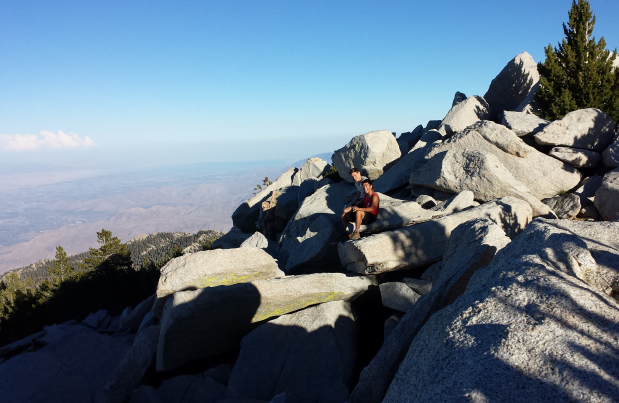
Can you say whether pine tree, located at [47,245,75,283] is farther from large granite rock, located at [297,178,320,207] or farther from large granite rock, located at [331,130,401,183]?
large granite rock, located at [331,130,401,183]

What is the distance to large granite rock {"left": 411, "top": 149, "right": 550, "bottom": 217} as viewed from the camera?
502 inches

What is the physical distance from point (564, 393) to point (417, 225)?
758 cm

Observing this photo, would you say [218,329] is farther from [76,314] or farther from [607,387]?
[76,314]

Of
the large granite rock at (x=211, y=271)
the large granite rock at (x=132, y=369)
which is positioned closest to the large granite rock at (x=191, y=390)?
the large granite rock at (x=132, y=369)

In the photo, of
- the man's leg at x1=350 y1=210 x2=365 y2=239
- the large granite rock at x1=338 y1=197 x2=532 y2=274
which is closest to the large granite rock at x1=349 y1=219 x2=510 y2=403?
the large granite rock at x1=338 y1=197 x2=532 y2=274

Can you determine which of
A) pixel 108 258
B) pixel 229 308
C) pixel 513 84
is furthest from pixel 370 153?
pixel 108 258

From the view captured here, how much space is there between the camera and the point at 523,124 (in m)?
15.9

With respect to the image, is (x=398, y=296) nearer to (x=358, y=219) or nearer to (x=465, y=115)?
(x=358, y=219)

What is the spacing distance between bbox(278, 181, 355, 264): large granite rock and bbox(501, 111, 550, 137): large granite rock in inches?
325

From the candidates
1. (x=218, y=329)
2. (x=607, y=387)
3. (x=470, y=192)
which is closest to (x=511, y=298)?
(x=607, y=387)

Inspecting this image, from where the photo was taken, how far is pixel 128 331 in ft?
50.5

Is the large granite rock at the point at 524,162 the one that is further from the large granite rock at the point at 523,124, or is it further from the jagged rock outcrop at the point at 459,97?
the jagged rock outcrop at the point at 459,97

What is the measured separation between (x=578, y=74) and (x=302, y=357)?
20.9 m

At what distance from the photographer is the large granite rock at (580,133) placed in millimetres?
14852
